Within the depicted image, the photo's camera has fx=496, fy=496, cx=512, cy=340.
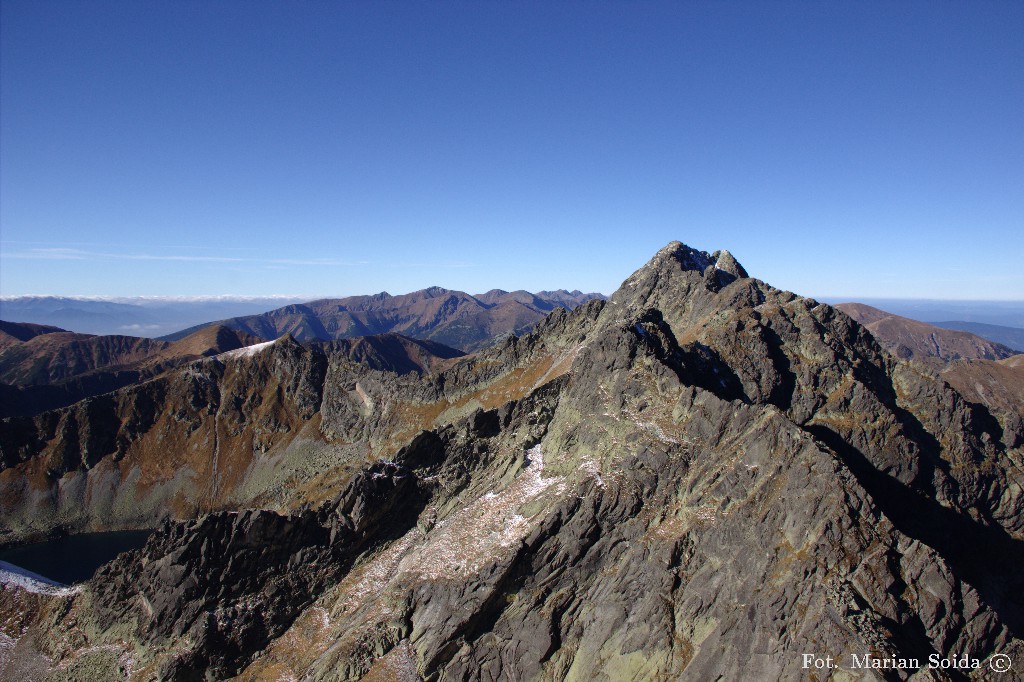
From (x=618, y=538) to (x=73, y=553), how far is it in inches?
4189

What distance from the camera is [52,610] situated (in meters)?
58.3

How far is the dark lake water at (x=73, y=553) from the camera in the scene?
87438mm

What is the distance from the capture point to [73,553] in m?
93.8

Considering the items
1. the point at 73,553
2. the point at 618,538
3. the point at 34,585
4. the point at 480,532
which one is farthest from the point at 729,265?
the point at 73,553

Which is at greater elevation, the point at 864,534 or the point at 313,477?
the point at 864,534

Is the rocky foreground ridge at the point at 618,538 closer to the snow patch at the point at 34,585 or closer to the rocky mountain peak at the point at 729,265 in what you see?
the snow patch at the point at 34,585

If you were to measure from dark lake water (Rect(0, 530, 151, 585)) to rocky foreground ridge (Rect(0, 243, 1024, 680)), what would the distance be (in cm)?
2866

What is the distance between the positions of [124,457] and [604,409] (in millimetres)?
112573

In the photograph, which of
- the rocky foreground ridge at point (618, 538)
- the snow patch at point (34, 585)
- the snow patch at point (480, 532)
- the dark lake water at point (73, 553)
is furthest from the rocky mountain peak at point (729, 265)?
the dark lake water at point (73, 553)

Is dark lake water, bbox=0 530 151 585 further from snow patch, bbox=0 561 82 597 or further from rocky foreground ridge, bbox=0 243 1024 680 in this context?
rocky foreground ridge, bbox=0 243 1024 680

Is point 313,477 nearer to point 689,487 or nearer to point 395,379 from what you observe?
point 395,379

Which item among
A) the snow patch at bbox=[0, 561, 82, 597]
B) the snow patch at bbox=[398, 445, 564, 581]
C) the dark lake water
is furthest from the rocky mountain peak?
the dark lake water

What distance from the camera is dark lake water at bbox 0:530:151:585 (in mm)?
87438

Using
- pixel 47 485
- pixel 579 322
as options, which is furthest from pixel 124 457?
pixel 579 322
